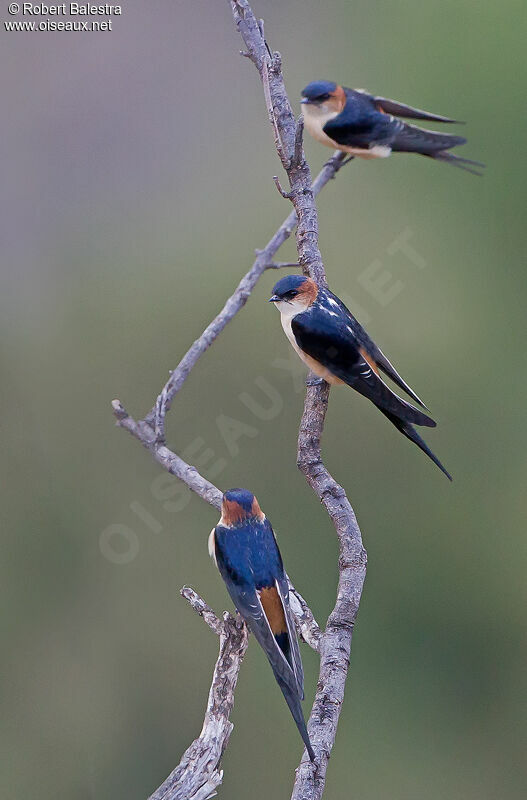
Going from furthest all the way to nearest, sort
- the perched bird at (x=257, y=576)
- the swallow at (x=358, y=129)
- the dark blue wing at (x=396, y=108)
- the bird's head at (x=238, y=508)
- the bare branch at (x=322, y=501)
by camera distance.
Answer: the dark blue wing at (x=396, y=108) → the swallow at (x=358, y=129) → the bird's head at (x=238, y=508) → the perched bird at (x=257, y=576) → the bare branch at (x=322, y=501)

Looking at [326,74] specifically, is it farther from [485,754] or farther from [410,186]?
[485,754]

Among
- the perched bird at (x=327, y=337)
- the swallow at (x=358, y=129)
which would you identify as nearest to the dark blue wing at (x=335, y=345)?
the perched bird at (x=327, y=337)

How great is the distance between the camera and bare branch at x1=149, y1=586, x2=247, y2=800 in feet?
4.56

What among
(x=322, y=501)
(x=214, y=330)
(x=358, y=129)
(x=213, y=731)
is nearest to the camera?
(x=213, y=731)

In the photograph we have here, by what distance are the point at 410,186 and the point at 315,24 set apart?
2.25 feet

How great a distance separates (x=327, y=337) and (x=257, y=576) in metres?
0.45

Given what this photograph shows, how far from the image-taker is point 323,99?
182 cm

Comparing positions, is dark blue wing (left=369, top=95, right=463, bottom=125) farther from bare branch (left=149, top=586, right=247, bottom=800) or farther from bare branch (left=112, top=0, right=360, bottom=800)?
bare branch (left=149, top=586, right=247, bottom=800)

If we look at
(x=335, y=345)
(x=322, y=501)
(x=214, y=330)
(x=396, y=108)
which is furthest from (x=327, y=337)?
(x=396, y=108)

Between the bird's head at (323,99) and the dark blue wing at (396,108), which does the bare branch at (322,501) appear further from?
the dark blue wing at (396,108)

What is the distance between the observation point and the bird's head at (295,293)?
156 centimetres

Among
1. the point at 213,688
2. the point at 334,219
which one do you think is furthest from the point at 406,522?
the point at 213,688

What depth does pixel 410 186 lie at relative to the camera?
316 centimetres

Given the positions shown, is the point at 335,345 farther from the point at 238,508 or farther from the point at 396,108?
the point at 396,108
